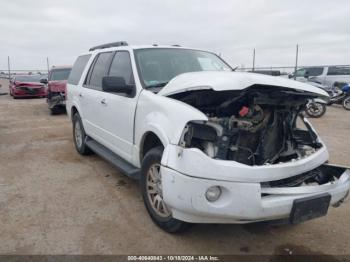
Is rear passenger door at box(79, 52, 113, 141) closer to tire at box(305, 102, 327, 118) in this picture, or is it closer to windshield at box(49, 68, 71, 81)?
windshield at box(49, 68, 71, 81)

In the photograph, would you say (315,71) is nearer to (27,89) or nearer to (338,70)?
(338,70)

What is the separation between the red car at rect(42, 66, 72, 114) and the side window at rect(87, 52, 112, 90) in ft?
23.2

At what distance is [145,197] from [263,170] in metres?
1.39

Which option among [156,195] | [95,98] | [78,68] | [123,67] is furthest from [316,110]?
[156,195]

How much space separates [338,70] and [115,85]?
56.0 feet

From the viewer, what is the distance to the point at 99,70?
5.17 m

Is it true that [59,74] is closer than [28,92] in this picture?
Yes

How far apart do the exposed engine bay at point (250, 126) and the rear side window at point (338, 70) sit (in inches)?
633

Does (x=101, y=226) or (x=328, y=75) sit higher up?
(x=328, y=75)

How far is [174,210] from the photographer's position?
2.84 meters

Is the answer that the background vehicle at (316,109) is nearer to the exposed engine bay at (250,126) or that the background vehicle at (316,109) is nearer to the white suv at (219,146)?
the white suv at (219,146)

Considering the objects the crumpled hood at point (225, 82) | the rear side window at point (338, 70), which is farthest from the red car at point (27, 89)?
the crumpled hood at point (225, 82)

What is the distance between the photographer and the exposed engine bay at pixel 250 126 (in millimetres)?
2789

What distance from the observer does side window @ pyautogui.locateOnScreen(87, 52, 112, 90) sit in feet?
16.1
